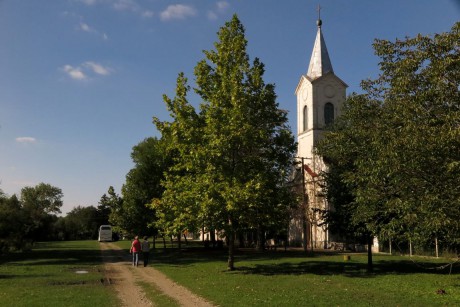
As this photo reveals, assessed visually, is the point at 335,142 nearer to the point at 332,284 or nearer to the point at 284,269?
the point at 332,284

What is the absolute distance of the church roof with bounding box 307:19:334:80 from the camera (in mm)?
50938

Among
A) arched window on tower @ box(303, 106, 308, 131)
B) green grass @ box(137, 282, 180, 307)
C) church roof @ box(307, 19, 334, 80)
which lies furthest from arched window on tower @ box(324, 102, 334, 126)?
green grass @ box(137, 282, 180, 307)

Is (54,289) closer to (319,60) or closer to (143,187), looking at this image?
(143,187)

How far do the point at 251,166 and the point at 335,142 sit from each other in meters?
4.13

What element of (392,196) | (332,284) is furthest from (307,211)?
(392,196)

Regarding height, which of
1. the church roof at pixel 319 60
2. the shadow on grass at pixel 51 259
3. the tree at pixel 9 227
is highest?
the church roof at pixel 319 60

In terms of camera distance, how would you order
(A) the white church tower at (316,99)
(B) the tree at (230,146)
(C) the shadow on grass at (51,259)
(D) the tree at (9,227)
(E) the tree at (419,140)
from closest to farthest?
(E) the tree at (419,140)
(B) the tree at (230,146)
(C) the shadow on grass at (51,259)
(D) the tree at (9,227)
(A) the white church tower at (316,99)

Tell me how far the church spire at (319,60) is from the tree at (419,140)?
36.4 metres

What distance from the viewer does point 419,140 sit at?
12078 millimetres

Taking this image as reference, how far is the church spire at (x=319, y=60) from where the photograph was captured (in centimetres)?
5094

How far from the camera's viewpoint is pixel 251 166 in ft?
68.3

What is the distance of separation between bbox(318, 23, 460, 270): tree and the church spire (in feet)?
119

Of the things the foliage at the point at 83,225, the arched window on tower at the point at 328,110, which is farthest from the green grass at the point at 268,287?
the foliage at the point at 83,225

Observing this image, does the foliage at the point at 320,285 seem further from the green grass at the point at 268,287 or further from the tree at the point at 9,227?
the tree at the point at 9,227
